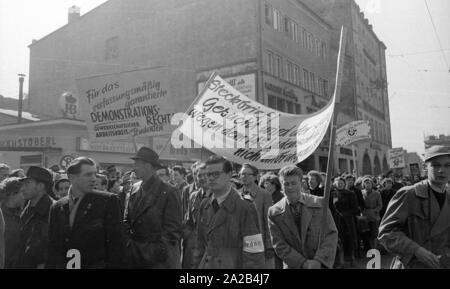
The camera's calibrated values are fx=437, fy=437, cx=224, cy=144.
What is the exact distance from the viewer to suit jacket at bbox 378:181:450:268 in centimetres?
343

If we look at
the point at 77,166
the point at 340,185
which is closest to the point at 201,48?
the point at 340,185

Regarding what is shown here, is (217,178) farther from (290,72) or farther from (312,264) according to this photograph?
(290,72)

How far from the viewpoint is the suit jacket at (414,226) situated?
3.43 meters

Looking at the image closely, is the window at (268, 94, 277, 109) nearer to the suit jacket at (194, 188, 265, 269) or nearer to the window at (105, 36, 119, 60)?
the window at (105, 36, 119, 60)

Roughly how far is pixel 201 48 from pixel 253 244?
24620mm

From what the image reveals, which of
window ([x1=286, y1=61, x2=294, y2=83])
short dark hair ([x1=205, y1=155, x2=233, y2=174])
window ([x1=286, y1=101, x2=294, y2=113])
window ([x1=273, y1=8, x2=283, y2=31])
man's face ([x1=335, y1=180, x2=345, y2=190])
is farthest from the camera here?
window ([x1=286, y1=61, x2=294, y2=83])

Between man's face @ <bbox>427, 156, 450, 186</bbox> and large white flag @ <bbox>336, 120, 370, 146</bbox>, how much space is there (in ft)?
43.0

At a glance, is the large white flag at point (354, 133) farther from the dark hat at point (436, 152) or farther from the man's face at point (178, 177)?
the dark hat at point (436, 152)

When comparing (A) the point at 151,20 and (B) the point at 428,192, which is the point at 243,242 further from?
(A) the point at 151,20

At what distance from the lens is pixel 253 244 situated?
3.65 meters

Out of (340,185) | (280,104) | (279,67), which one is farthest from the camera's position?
(280,104)

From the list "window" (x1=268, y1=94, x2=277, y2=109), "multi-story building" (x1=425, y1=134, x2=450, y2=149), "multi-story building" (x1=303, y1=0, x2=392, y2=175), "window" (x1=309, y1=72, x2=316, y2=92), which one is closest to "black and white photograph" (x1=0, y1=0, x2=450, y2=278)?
"multi-story building" (x1=425, y1=134, x2=450, y2=149)

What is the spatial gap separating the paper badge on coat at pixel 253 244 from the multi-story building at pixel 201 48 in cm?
2161
